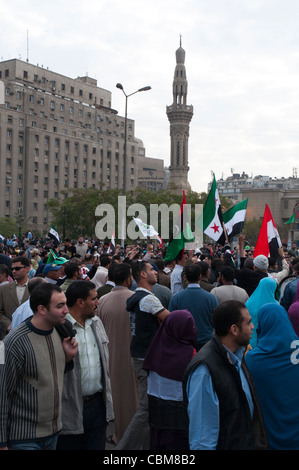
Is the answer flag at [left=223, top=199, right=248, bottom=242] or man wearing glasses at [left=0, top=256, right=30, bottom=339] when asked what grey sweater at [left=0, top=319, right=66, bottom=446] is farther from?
flag at [left=223, top=199, right=248, bottom=242]

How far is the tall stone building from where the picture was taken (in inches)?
3125

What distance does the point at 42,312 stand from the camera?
3.67 m

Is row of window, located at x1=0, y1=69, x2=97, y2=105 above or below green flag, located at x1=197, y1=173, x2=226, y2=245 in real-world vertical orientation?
above

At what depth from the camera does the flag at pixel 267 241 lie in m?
10.6

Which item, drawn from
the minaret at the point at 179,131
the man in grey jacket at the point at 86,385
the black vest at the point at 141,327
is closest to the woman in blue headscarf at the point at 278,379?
the man in grey jacket at the point at 86,385

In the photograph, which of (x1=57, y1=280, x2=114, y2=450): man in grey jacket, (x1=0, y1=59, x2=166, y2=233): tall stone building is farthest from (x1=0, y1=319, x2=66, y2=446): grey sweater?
(x1=0, y1=59, x2=166, y2=233): tall stone building

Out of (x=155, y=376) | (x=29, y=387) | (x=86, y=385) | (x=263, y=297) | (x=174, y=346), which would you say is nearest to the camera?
(x=29, y=387)

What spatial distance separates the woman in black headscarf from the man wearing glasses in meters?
2.40

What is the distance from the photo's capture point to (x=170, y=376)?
14.6 ft

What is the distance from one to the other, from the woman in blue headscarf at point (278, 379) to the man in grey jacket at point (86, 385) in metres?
1.10

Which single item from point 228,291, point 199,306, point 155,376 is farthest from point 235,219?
point 155,376

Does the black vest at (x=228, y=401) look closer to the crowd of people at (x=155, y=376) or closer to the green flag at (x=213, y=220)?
the crowd of people at (x=155, y=376)

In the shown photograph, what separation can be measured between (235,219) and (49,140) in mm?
74409

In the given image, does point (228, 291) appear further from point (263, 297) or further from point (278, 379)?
point (278, 379)
